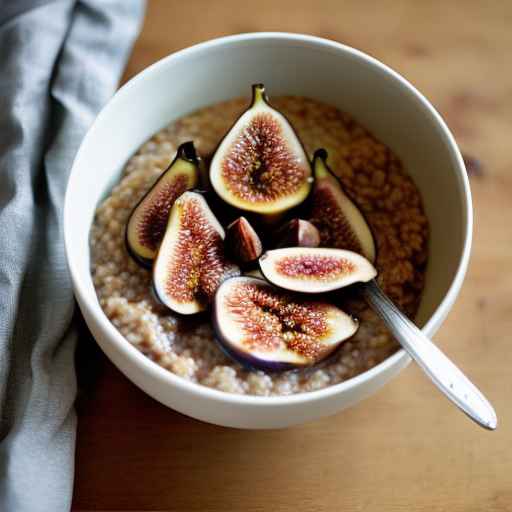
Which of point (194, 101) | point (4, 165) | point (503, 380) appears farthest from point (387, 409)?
point (4, 165)

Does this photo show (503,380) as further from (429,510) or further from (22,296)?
(22,296)

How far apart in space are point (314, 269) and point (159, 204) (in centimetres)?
34

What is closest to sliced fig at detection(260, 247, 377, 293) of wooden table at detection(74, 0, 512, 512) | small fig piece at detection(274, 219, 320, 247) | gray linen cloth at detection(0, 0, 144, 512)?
small fig piece at detection(274, 219, 320, 247)

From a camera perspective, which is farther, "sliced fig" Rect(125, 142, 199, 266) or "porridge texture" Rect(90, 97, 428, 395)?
"sliced fig" Rect(125, 142, 199, 266)

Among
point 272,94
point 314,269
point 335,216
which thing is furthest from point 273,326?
point 272,94

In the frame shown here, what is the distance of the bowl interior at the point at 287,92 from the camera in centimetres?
149

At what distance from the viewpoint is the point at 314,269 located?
151 cm

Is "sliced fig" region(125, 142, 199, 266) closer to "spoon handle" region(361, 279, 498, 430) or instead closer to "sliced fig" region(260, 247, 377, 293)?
"sliced fig" region(260, 247, 377, 293)

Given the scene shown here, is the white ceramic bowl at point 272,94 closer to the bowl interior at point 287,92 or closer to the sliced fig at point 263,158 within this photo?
the bowl interior at point 287,92

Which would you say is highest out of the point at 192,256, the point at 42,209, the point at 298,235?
the point at 298,235

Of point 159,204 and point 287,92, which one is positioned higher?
point 287,92

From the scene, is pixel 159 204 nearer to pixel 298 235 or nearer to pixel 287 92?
pixel 298 235

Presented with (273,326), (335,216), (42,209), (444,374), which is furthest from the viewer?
(42,209)

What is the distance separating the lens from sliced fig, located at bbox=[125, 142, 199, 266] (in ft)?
5.02
